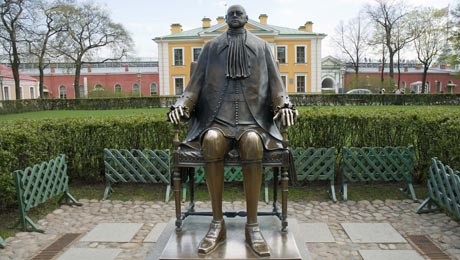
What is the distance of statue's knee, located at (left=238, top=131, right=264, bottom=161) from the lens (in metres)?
3.39

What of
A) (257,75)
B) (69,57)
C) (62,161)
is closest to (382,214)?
(257,75)

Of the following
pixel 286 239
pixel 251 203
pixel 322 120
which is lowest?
pixel 286 239

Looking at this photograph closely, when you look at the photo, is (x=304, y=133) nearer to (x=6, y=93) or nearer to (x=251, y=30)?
(x=251, y=30)

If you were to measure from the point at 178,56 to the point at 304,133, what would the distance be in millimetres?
37468

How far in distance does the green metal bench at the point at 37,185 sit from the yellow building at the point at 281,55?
36.2 metres

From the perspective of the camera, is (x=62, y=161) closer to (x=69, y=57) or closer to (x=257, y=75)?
(x=257, y=75)

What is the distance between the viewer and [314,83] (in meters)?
43.2

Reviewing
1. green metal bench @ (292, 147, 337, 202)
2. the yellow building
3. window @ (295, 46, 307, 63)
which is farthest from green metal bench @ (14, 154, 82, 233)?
window @ (295, 46, 307, 63)

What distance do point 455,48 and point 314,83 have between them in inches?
562

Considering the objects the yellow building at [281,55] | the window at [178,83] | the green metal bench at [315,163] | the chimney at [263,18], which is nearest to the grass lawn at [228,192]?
the green metal bench at [315,163]

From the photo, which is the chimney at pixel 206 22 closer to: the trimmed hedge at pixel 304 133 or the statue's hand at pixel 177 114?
the trimmed hedge at pixel 304 133

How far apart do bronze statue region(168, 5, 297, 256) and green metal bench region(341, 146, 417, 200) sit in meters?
3.30

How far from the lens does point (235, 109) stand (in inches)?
148

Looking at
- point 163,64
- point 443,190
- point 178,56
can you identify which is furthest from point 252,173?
point 163,64
